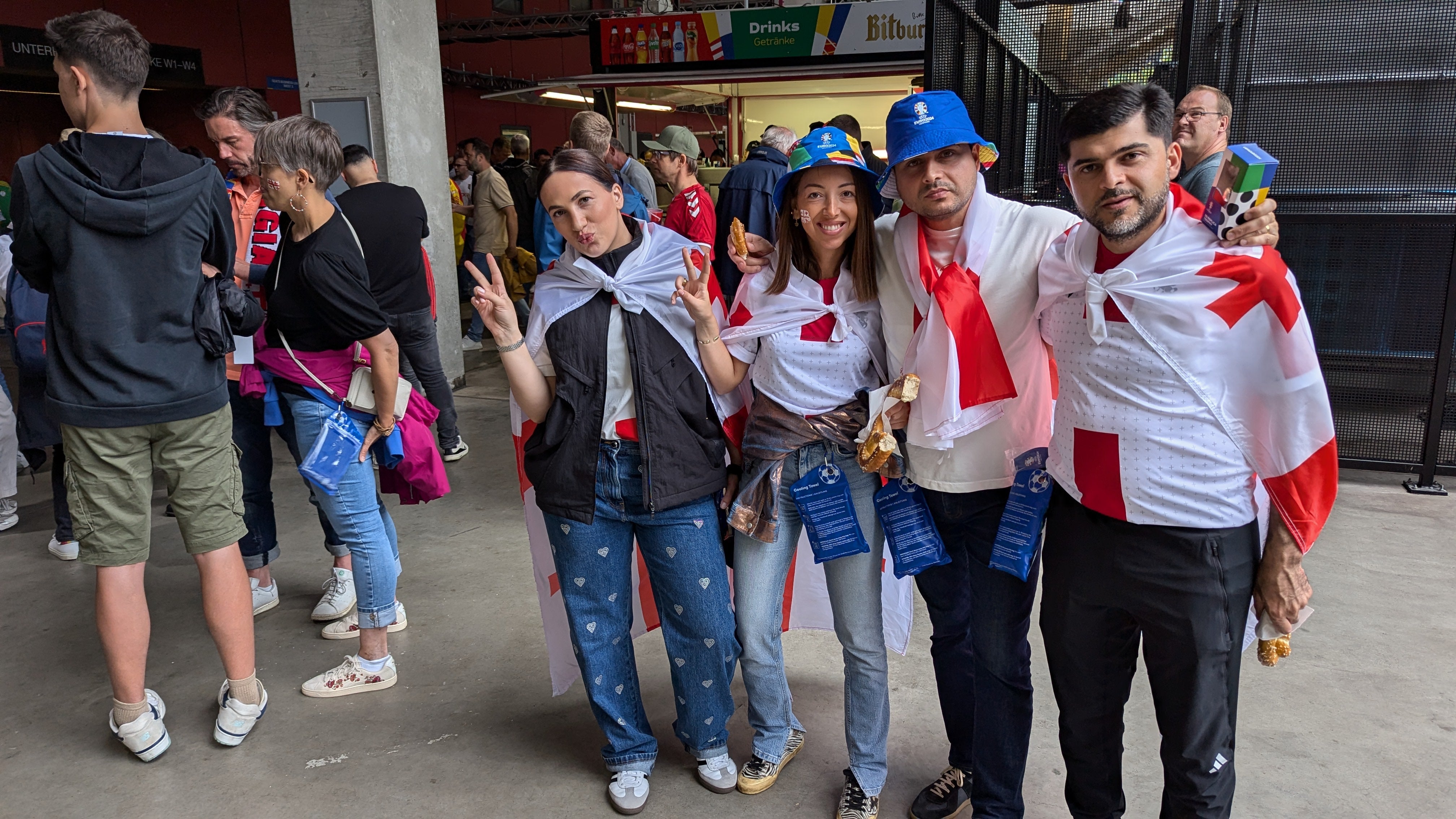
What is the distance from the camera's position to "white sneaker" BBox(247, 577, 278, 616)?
339cm

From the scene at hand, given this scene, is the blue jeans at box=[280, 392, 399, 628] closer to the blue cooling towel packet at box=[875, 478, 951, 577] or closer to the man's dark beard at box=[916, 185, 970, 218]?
the blue cooling towel packet at box=[875, 478, 951, 577]

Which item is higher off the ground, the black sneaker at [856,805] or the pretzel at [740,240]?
the pretzel at [740,240]

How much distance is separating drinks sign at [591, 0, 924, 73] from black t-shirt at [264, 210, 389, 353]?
25.4 ft

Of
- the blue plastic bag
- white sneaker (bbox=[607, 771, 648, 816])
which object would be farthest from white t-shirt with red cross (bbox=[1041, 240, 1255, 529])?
the blue plastic bag

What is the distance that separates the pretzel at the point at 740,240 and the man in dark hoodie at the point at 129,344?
145 centimetres

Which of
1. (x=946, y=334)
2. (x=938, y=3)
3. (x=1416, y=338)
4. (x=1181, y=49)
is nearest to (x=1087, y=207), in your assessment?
(x=946, y=334)

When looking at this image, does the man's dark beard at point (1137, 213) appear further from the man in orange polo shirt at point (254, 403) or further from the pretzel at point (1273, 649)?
the man in orange polo shirt at point (254, 403)

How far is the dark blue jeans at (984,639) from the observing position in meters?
1.95

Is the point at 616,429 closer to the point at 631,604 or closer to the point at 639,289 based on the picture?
the point at 639,289

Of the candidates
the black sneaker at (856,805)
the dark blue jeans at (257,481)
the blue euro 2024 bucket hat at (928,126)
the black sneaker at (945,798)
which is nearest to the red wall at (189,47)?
the dark blue jeans at (257,481)

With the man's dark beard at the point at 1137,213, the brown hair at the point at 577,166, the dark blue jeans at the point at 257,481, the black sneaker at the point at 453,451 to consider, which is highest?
the brown hair at the point at 577,166

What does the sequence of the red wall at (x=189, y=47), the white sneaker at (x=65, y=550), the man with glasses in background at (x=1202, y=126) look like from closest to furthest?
1. the man with glasses in background at (x=1202, y=126)
2. the white sneaker at (x=65, y=550)
3. the red wall at (x=189, y=47)

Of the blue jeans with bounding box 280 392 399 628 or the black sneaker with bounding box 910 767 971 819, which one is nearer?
the black sneaker with bounding box 910 767 971 819

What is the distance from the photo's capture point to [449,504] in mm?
4496
